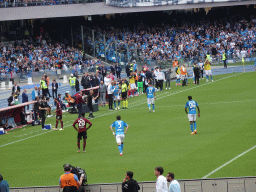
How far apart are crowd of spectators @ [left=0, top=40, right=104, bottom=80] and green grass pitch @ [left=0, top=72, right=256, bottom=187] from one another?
15883 millimetres

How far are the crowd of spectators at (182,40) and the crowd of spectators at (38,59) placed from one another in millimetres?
4193

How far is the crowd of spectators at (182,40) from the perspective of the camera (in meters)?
58.7

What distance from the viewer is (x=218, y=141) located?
22688mm

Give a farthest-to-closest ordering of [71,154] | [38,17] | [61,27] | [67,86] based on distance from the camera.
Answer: [61,27]
[38,17]
[67,86]
[71,154]

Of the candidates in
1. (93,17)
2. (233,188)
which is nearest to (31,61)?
(93,17)

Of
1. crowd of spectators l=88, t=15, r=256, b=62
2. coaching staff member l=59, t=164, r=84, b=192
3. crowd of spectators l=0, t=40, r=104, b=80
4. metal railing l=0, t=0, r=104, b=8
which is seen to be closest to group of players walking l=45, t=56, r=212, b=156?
coaching staff member l=59, t=164, r=84, b=192

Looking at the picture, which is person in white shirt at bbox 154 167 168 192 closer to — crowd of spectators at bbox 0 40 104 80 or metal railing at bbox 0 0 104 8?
crowd of spectators at bbox 0 40 104 80

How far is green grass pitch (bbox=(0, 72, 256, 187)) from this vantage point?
18.8 m

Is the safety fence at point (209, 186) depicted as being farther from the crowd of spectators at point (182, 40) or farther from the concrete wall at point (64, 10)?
the concrete wall at point (64, 10)

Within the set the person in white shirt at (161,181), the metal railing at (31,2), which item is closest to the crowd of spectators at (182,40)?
the metal railing at (31,2)

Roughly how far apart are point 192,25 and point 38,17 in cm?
1979

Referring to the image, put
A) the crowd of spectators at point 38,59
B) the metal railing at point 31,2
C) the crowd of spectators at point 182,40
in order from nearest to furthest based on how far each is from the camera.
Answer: the crowd of spectators at point 38,59
the metal railing at point 31,2
the crowd of spectators at point 182,40

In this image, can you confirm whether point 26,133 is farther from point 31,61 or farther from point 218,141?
point 31,61

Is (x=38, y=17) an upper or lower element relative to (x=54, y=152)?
upper
